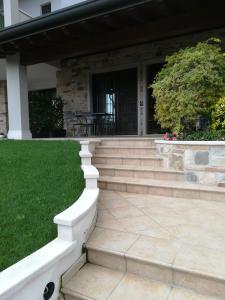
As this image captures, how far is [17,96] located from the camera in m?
6.27

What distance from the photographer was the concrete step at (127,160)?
382 centimetres

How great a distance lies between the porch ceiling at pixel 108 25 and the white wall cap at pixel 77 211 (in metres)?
3.33

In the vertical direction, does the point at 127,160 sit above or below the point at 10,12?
below

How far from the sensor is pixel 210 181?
10.4 ft

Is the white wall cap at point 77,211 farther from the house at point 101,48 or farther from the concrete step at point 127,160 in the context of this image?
the house at point 101,48

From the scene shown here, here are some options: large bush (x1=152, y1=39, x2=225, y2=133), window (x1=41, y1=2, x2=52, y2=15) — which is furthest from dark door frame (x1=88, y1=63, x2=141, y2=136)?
window (x1=41, y1=2, x2=52, y2=15)

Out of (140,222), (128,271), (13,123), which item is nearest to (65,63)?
(13,123)

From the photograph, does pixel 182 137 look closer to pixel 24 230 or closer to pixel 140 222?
pixel 140 222

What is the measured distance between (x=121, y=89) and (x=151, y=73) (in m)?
1.01

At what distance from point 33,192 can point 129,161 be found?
5.78 ft

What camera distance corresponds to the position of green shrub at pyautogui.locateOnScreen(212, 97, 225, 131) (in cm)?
333

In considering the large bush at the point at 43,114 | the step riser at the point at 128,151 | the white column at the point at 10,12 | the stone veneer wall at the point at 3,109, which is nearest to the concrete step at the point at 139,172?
the step riser at the point at 128,151

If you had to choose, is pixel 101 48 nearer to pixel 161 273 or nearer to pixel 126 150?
pixel 126 150

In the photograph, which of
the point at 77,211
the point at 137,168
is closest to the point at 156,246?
the point at 77,211
